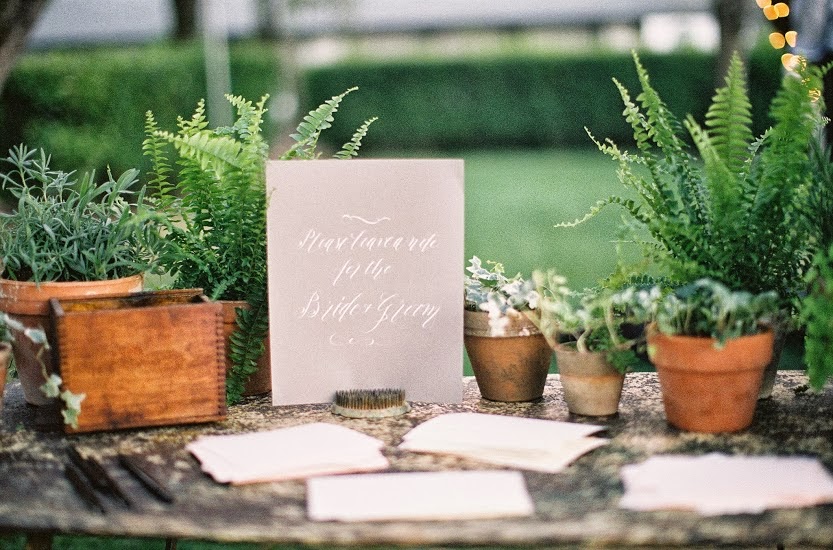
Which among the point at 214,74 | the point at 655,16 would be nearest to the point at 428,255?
the point at 214,74

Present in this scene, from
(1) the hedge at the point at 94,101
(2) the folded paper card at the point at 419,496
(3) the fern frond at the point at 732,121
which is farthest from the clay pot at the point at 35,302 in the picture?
(1) the hedge at the point at 94,101

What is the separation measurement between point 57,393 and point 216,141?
0.47m

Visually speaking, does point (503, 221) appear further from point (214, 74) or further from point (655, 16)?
point (655, 16)

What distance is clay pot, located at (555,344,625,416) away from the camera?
1.48 m

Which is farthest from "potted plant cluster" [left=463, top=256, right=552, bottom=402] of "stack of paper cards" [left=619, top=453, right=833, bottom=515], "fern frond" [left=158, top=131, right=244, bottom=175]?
"fern frond" [left=158, top=131, right=244, bottom=175]

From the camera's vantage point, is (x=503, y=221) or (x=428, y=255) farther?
(x=503, y=221)

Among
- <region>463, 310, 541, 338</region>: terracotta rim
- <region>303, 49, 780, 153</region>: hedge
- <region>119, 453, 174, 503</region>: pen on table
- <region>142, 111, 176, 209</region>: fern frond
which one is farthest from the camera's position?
<region>303, 49, 780, 153</region>: hedge

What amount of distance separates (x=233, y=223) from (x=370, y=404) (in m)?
0.39

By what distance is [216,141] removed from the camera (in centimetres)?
153

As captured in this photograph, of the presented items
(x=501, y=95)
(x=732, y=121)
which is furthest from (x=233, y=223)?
(x=501, y=95)

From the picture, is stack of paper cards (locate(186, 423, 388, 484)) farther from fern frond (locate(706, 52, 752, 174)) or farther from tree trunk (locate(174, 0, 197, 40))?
tree trunk (locate(174, 0, 197, 40))

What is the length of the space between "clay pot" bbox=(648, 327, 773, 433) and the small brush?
415mm

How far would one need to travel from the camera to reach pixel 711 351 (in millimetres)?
1332

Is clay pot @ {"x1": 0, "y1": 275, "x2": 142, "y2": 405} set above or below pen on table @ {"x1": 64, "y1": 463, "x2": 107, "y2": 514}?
above
